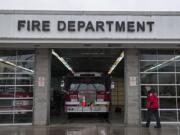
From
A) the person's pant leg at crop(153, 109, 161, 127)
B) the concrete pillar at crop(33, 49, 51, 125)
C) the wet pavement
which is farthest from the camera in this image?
the concrete pillar at crop(33, 49, 51, 125)

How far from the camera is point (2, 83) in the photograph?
2038cm

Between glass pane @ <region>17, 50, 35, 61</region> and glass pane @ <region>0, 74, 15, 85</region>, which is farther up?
glass pane @ <region>17, 50, 35, 61</region>

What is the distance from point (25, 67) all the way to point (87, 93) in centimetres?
434

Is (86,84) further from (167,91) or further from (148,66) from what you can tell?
(167,91)

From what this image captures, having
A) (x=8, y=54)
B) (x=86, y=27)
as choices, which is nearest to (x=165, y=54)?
(x=86, y=27)

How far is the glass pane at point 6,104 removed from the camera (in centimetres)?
2020

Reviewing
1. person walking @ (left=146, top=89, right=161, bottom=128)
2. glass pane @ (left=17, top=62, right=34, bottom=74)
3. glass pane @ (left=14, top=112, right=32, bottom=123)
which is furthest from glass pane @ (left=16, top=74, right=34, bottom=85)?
person walking @ (left=146, top=89, right=161, bottom=128)

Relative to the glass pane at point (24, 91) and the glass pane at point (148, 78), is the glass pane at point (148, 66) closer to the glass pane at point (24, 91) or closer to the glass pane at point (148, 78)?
the glass pane at point (148, 78)

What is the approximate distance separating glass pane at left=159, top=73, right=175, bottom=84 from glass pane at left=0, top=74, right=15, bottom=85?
756 centimetres

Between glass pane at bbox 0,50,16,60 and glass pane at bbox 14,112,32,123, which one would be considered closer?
glass pane at bbox 14,112,32,123

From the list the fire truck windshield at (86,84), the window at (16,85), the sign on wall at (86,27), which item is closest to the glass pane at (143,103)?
the sign on wall at (86,27)

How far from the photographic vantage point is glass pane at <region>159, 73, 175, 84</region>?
2061 centimetres

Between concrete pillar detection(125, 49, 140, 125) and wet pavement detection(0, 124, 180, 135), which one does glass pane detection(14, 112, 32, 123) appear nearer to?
wet pavement detection(0, 124, 180, 135)

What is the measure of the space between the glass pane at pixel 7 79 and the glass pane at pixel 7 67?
0.67ft
